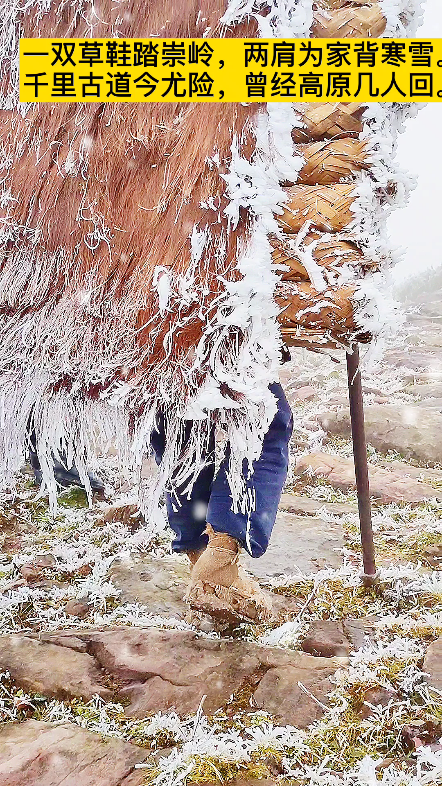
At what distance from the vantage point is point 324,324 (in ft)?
3.54

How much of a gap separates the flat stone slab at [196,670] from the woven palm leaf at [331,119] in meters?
1.11

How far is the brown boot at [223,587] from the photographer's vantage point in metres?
1.40

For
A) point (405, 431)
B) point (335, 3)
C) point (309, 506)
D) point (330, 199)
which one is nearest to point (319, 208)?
point (330, 199)

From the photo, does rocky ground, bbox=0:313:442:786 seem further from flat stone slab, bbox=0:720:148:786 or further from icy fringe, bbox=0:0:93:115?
icy fringe, bbox=0:0:93:115

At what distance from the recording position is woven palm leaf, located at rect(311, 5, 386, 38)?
1.02m

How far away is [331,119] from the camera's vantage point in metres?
1.04

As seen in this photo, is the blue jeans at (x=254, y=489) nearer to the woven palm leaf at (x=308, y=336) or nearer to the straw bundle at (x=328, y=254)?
the woven palm leaf at (x=308, y=336)

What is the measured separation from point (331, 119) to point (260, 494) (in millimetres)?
803

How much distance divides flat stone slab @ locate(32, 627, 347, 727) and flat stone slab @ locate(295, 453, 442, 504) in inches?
47.0

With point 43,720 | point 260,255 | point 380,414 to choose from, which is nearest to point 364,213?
point 260,255

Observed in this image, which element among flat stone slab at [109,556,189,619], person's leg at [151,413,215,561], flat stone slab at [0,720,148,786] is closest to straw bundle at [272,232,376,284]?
person's leg at [151,413,215,561]

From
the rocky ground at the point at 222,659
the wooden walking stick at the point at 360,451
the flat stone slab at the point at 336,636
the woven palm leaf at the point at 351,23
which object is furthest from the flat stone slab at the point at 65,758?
the woven palm leaf at the point at 351,23

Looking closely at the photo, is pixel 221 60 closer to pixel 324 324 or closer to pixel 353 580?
pixel 324 324

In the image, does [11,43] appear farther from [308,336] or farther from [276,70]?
[308,336]
